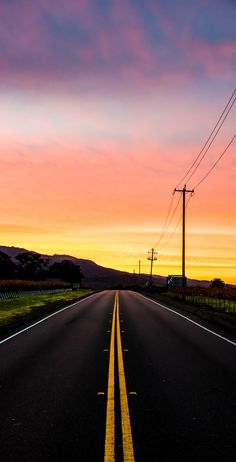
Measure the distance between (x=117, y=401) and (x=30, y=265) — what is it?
146 metres

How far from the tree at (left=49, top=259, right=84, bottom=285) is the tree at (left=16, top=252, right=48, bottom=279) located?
16225 millimetres

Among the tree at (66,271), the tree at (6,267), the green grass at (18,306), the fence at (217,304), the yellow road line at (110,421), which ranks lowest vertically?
the yellow road line at (110,421)

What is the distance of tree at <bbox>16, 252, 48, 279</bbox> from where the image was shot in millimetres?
147837

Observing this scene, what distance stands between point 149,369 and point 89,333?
25.4 feet

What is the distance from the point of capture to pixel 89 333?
61.3 feet

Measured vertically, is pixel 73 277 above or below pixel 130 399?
above

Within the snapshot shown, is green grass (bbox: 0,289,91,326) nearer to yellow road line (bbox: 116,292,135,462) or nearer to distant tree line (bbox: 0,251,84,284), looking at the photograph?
yellow road line (bbox: 116,292,135,462)

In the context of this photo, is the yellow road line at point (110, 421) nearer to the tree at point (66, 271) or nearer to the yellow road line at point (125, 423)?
the yellow road line at point (125, 423)

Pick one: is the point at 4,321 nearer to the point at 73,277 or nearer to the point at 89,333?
the point at 89,333

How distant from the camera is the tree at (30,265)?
5820 inches

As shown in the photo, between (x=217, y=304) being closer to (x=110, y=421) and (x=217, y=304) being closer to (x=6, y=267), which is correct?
(x=110, y=421)

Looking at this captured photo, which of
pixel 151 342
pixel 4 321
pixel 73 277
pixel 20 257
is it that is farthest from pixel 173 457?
pixel 73 277

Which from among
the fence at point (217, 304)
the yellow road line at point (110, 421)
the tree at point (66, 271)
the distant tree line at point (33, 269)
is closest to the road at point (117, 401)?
the yellow road line at point (110, 421)

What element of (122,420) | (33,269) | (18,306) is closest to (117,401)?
(122,420)
